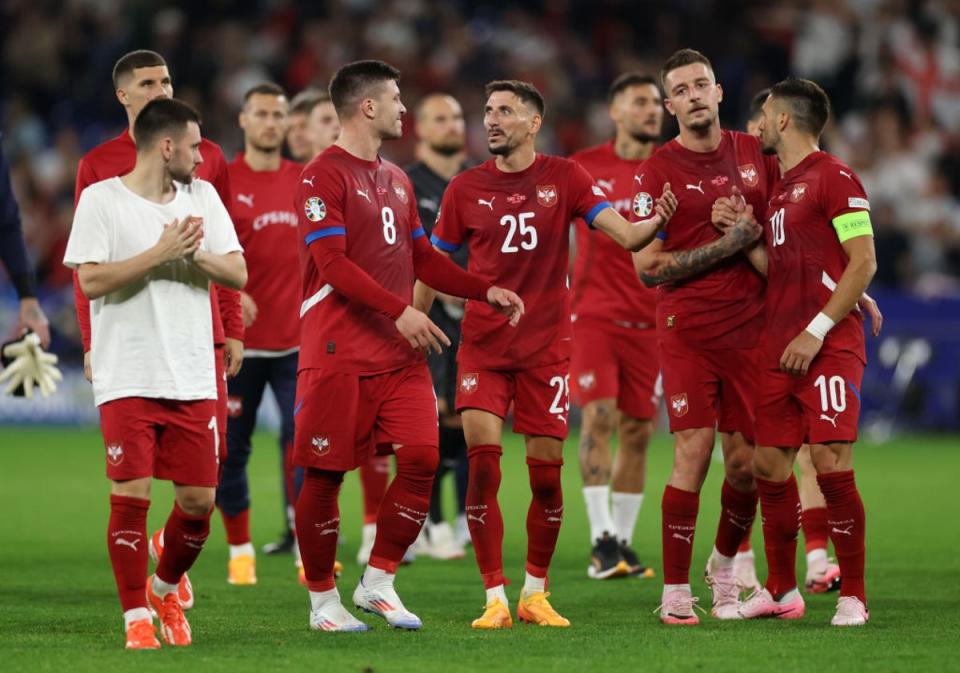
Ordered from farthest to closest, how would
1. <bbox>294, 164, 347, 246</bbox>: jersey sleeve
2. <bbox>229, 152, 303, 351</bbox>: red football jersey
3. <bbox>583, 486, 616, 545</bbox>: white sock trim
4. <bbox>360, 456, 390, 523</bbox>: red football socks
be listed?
<bbox>360, 456, 390, 523</bbox>: red football socks, <bbox>229, 152, 303, 351</bbox>: red football jersey, <bbox>583, 486, 616, 545</bbox>: white sock trim, <bbox>294, 164, 347, 246</bbox>: jersey sleeve

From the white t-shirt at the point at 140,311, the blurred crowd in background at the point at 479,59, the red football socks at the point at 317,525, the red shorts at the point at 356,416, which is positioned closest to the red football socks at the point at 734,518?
the red shorts at the point at 356,416

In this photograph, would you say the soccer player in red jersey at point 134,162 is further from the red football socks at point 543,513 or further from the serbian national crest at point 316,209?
the red football socks at point 543,513

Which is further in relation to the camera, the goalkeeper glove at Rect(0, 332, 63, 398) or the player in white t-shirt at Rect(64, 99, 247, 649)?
the goalkeeper glove at Rect(0, 332, 63, 398)

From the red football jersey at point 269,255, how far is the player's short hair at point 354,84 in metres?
2.60

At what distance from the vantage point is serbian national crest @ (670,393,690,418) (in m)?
8.30

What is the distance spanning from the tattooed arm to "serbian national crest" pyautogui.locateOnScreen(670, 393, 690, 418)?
62 cm

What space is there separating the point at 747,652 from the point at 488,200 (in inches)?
108

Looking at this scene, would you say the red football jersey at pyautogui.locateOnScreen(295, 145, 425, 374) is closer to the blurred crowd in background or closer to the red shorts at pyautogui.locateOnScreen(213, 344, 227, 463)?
the red shorts at pyautogui.locateOnScreen(213, 344, 227, 463)

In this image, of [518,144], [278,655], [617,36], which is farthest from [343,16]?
[278,655]

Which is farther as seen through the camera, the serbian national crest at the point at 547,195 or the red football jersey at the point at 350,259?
the serbian national crest at the point at 547,195

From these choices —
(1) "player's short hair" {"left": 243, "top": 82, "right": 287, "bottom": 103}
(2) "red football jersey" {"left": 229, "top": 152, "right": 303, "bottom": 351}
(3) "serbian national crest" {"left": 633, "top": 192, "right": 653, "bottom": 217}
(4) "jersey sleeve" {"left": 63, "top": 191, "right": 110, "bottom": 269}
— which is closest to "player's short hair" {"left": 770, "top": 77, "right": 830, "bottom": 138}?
(3) "serbian national crest" {"left": 633, "top": 192, "right": 653, "bottom": 217}

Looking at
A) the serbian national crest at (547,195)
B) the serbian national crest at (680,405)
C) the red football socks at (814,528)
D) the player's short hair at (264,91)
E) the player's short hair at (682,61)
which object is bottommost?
the red football socks at (814,528)

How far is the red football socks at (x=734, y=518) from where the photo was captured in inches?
338

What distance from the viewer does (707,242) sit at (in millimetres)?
8453
